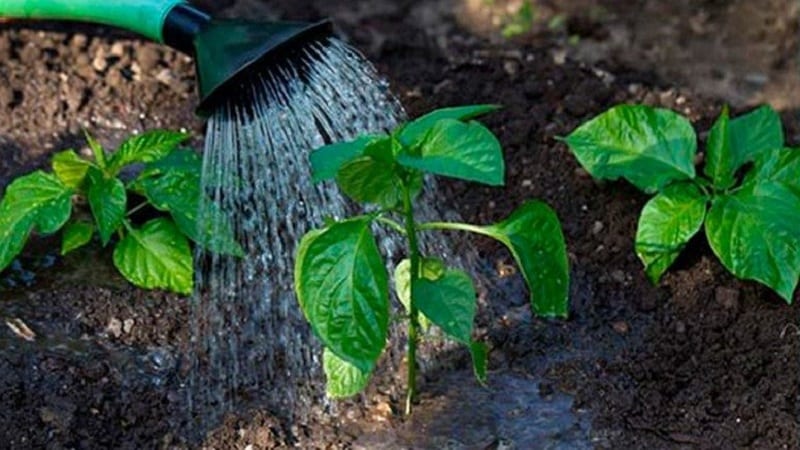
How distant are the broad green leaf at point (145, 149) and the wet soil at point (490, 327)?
0.20 m

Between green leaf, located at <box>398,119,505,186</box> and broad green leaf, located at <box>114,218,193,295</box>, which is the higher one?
green leaf, located at <box>398,119,505,186</box>

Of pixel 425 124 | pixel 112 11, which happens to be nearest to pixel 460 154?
pixel 425 124

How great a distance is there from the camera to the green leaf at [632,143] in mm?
2877

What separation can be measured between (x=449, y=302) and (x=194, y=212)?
600mm

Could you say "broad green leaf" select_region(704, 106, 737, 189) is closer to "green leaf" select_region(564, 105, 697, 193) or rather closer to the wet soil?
"green leaf" select_region(564, 105, 697, 193)

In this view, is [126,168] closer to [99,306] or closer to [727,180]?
[99,306]

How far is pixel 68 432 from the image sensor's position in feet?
8.53

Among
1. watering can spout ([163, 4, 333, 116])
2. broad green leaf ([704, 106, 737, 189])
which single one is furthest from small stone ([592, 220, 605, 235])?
watering can spout ([163, 4, 333, 116])

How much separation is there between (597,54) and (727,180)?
87 centimetres

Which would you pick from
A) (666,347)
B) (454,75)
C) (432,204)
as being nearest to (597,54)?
(454,75)

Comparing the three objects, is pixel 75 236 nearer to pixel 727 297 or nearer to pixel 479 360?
pixel 479 360

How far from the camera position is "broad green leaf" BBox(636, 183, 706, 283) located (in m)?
2.81

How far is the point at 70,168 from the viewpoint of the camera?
9.31 ft

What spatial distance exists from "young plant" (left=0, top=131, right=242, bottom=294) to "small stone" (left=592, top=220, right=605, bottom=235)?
2.12ft
